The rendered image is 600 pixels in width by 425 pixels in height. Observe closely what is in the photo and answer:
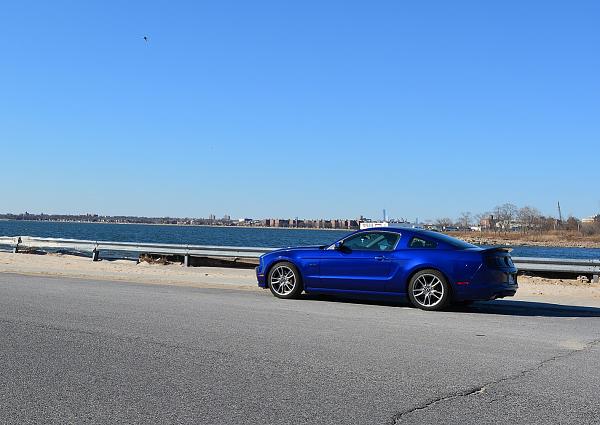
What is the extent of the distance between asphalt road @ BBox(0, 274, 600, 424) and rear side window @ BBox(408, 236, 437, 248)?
1.12m

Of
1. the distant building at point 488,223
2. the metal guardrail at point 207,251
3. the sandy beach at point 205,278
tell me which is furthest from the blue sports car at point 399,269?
the distant building at point 488,223

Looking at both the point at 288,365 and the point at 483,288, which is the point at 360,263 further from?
the point at 288,365

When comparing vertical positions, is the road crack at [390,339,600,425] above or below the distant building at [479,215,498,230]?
below

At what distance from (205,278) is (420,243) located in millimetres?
7534

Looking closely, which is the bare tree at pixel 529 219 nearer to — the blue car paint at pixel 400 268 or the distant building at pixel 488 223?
the distant building at pixel 488 223

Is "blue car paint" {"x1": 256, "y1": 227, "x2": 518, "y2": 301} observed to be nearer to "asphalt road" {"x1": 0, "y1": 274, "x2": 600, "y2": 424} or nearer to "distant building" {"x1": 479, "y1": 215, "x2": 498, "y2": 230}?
"asphalt road" {"x1": 0, "y1": 274, "x2": 600, "y2": 424}

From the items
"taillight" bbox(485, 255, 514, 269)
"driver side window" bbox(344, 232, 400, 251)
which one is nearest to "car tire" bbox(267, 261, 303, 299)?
"driver side window" bbox(344, 232, 400, 251)

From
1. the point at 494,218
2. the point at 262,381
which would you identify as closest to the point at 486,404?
the point at 262,381

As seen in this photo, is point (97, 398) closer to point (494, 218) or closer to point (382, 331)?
point (382, 331)

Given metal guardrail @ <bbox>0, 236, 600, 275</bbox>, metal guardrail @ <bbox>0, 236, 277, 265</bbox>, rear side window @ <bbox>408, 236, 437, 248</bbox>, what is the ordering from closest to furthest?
1. rear side window @ <bbox>408, 236, 437, 248</bbox>
2. metal guardrail @ <bbox>0, 236, 600, 275</bbox>
3. metal guardrail @ <bbox>0, 236, 277, 265</bbox>

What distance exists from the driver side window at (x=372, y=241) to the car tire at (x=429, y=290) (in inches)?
31.4

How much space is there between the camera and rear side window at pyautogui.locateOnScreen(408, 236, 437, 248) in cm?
1192

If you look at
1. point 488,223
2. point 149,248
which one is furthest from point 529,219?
point 149,248

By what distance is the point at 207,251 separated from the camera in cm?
2298
